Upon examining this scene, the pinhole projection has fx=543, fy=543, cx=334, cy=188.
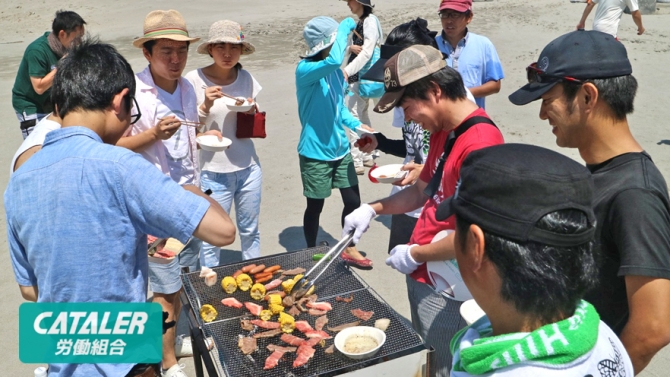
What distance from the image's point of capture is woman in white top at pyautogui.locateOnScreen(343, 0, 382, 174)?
665 cm

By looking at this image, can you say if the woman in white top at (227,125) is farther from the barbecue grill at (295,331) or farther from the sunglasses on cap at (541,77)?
the sunglasses on cap at (541,77)

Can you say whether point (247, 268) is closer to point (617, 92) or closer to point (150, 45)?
point (150, 45)

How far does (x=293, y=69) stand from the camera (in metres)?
13.3

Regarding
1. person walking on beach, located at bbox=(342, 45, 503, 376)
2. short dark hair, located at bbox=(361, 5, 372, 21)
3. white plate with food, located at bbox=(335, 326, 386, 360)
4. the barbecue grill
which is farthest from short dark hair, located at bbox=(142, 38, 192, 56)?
short dark hair, located at bbox=(361, 5, 372, 21)

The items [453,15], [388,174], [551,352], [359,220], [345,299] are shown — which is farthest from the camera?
[453,15]

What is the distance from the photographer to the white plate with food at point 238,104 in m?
4.10

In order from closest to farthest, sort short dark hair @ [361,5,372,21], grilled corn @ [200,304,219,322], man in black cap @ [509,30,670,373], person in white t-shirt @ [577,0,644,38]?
man in black cap @ [509,30,670,373] → grilled corn @ [200,304,219,322] → short dark hair @ [361,5,372,21] → person in white t-shirt @ [577,0,644,38]

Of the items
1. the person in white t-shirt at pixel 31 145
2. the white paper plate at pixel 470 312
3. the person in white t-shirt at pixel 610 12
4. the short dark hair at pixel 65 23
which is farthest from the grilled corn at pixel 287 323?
the person in white t-shirt at pixel 610 12

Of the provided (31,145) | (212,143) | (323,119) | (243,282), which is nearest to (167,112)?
(212,143)

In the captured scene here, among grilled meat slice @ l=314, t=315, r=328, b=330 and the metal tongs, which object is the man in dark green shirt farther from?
grilled meat slice @ l=314, t=315, r=328, b=330

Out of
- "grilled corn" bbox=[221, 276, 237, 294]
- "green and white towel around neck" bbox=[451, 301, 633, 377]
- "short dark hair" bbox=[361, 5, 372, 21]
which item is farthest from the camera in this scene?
"short dark hair" bbox=[361, 5, 372, 21]

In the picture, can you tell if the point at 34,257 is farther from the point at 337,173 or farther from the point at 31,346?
the point at 337,173

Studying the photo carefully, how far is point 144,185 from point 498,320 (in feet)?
4.48

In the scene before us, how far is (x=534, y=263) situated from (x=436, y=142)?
5.48 feet
